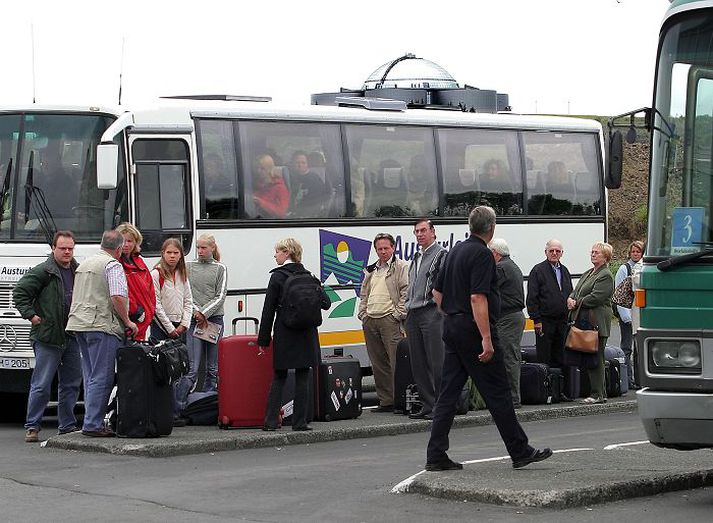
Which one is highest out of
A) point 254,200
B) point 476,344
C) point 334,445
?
point 254,200

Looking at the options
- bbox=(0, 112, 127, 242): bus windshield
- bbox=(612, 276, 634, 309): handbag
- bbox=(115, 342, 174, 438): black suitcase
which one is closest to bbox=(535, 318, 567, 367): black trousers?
bbox=(612, 276, 634, 309): handbag

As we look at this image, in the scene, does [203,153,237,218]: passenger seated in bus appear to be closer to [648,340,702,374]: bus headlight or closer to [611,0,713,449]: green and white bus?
[611,0,713,449]: green and white bus

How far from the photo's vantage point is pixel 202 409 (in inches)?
Answer: 621

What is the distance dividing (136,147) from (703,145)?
27.2 feet

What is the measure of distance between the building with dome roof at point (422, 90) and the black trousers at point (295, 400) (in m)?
6.51

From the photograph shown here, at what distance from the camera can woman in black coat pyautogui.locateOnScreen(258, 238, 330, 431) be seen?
14742 mm

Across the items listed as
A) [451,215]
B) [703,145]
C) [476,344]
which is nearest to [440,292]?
[476,344]

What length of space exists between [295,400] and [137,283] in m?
1.86

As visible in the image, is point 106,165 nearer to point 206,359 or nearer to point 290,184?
point 206,359

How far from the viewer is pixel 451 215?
68.2ft

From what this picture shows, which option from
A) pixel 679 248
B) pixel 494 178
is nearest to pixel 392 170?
pixel 494 178

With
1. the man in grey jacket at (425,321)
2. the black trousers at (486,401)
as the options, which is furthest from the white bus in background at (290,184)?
the black trousers at (486,401)

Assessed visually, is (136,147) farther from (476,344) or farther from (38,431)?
(476,344)

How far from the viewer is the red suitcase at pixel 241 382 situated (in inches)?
599
